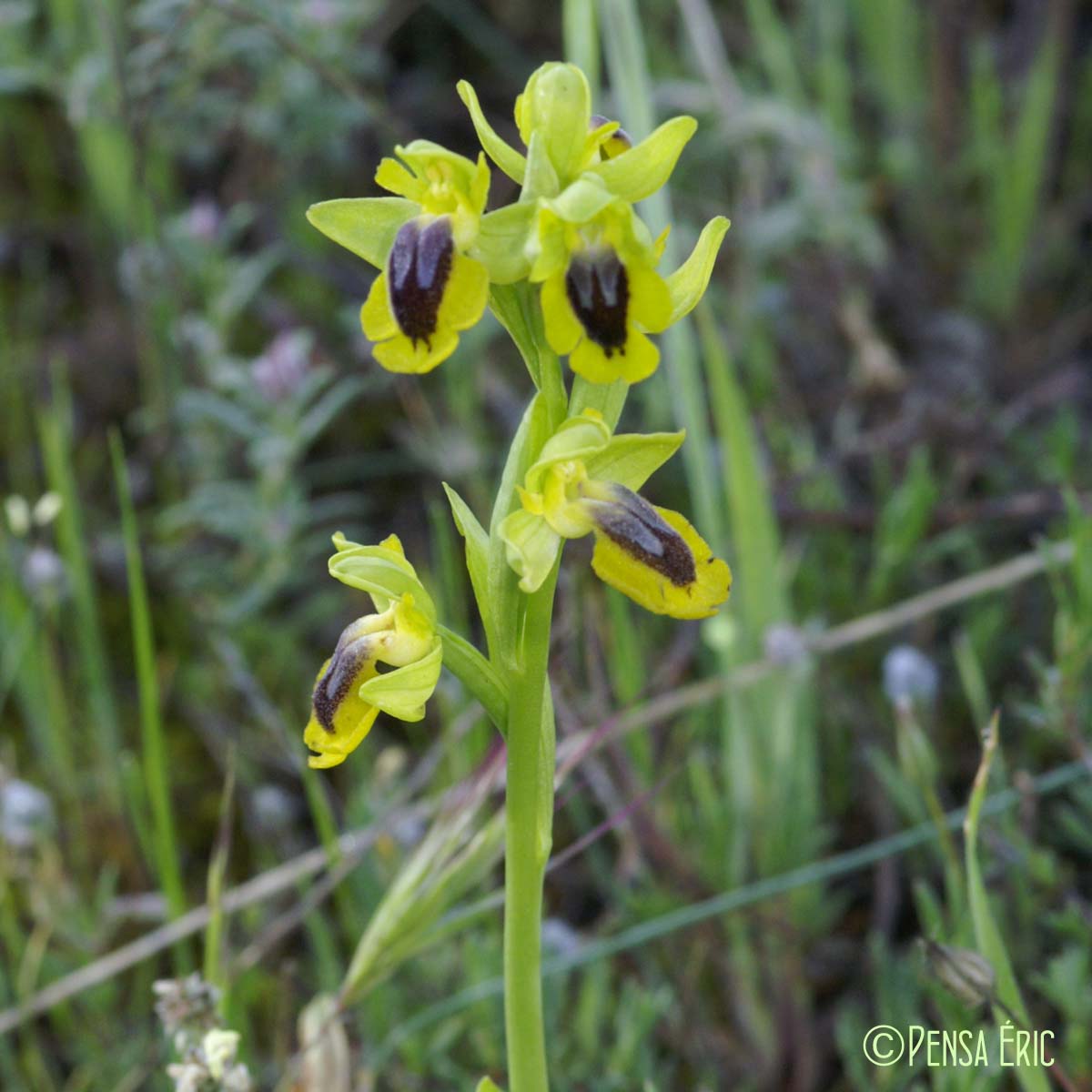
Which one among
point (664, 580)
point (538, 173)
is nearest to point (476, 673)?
point (664, 580)

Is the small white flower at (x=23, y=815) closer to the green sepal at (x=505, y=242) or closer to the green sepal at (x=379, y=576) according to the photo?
the green sepal at (x=379, y=576)

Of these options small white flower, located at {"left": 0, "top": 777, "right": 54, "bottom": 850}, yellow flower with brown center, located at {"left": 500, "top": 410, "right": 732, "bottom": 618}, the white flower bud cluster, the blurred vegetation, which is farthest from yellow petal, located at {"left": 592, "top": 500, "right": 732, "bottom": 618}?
small white flower, located at {"left": 0, "top": 777, "right": 54, "bottom": 850}

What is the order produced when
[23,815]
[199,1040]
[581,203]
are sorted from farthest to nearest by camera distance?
[23,815] < [199,1040] < [581,203]

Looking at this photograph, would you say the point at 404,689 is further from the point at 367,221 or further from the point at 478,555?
the point at 367,221

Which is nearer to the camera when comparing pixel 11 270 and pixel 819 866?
pixel 819 866

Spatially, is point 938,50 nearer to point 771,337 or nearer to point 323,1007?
point 771,337

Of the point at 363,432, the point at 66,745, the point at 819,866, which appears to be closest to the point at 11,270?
the point at 363,432

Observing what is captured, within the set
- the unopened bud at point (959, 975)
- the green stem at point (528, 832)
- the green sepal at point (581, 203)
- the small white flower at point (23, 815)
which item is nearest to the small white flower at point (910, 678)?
the unopened bud at point (959, 975)
